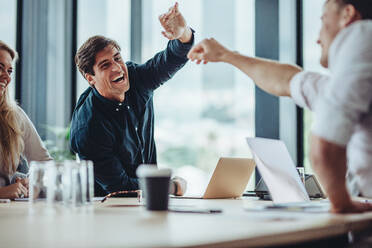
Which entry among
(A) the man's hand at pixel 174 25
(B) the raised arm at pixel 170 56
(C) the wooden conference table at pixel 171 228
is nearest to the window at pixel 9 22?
(B) the raised arm at pixel 170 56

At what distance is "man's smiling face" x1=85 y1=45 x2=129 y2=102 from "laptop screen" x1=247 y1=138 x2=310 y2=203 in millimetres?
1282

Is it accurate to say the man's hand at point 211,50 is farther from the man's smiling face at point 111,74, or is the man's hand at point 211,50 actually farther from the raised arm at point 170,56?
the man's smiling face at point 111,74

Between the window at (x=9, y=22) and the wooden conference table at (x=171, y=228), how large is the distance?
3728 mm

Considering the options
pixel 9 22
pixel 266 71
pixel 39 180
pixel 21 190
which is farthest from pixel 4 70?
pixel 9 22

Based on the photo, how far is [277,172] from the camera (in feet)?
6.33

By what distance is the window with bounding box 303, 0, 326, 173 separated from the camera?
393 centimetres

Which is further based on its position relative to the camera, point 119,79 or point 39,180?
point 119,79

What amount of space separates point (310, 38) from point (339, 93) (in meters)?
2.92

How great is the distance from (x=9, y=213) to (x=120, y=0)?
385cm

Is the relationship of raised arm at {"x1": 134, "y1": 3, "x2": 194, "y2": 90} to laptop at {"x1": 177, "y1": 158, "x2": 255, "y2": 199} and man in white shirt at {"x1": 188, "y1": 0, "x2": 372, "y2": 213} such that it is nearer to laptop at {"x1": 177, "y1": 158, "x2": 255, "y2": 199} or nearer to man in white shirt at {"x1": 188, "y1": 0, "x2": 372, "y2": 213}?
laptop at {"x1": 177, "y1": 158, "x2": 255, "y2": 199}

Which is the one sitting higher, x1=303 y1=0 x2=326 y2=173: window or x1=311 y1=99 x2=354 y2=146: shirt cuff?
x1=303 y1=0 x2=326 y2=173: window

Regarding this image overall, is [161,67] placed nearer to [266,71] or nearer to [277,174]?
[277,174]

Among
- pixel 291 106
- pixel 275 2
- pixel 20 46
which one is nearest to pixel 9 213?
pixel 291 106

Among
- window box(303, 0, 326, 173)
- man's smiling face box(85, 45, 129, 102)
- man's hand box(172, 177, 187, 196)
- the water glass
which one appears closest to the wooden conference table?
the water glass
